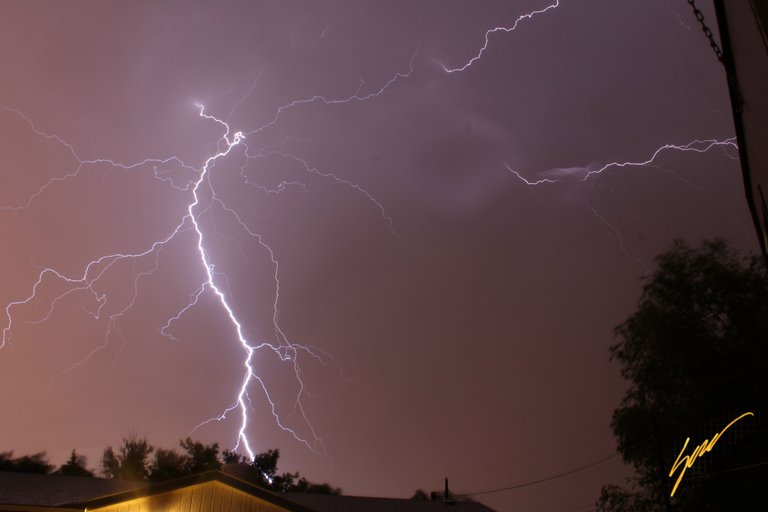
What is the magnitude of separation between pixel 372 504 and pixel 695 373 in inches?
392

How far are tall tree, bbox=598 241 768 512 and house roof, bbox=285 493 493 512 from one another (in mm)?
5083

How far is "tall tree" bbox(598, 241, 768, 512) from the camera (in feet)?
44.5

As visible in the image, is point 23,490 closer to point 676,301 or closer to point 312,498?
point 312,498

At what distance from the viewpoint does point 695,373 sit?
15.2 m

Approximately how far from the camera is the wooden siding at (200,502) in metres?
11.0

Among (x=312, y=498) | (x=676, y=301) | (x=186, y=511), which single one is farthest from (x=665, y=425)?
(x=186, y=511)

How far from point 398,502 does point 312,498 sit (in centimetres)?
278

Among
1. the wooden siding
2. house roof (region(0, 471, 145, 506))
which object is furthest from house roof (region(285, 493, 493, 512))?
the wooden siding

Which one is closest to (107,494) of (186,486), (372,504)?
(186,486)

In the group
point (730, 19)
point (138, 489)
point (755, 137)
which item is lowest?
point (138, 489)

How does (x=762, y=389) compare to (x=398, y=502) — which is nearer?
(x=762, y=389)

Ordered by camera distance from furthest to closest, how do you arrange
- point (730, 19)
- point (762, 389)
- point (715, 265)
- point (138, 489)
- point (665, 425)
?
point (715, 265) → point (665, 425) → point (762, 389) → point (138, 489) → point (730, 19)

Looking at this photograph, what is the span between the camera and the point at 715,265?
1617cm
